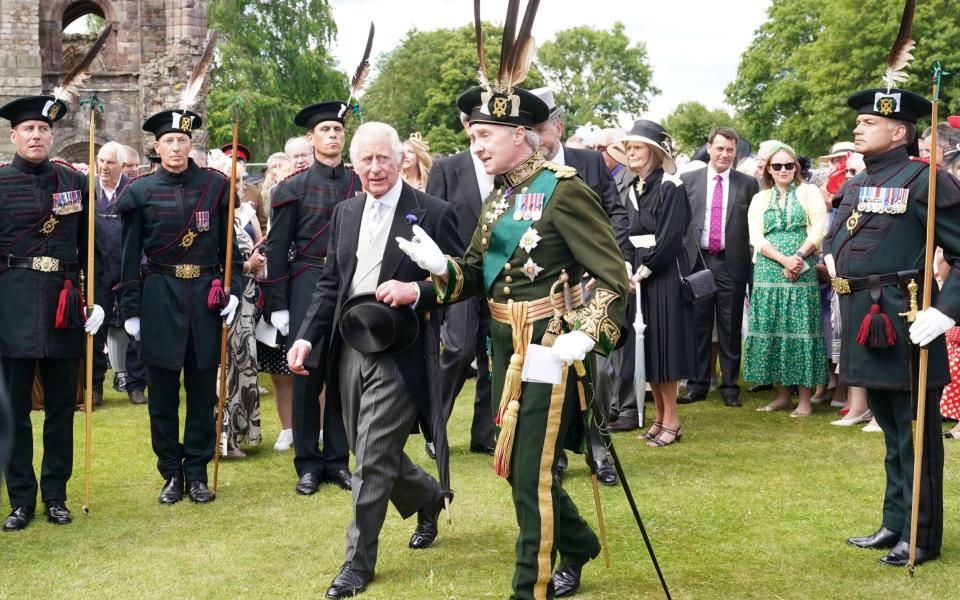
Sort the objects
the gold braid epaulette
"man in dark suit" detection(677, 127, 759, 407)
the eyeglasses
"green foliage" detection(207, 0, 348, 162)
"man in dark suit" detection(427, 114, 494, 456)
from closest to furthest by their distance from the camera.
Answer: the gold braid epaulette, "man in dark suit" detection(427, 114, 494, 456), the eyeglasses, "man in dark suit" detection(677, 127, 759, 407), "green foliage" detection(207, 0, 348, 162)

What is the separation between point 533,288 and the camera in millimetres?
4773

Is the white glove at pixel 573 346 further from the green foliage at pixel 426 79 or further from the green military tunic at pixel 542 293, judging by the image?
the green foliage at pixel 426 79

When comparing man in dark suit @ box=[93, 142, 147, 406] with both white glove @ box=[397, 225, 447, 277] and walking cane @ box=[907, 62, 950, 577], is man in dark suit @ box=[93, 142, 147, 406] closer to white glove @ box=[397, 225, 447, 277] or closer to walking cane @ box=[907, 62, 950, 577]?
white glove @ box=[397, 225, 447, 277]

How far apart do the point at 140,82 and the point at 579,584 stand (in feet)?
91.4

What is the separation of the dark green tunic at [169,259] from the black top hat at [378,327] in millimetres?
1866

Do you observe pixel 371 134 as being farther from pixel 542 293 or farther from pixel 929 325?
pixel 929 325

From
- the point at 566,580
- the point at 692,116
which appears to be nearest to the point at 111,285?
the point at 566,580

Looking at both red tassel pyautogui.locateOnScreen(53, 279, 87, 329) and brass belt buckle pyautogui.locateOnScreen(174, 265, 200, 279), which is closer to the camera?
red tassel pyautogui.locateOnScreen(53, 279, 87, 329)

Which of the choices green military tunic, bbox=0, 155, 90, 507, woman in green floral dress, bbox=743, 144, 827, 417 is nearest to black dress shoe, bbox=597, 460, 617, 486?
woman in green floral dress, bbox=743, 144, 827, 417

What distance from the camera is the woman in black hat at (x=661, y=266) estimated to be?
8.52m

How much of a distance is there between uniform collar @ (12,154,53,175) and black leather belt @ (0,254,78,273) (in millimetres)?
491

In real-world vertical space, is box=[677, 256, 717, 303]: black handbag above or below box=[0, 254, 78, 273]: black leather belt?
below

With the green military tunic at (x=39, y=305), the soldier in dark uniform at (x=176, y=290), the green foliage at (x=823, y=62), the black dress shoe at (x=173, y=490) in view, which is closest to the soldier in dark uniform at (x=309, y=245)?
the soldier in dark uniform at (x=176, y=290)

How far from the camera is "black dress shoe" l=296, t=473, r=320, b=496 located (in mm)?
7303
